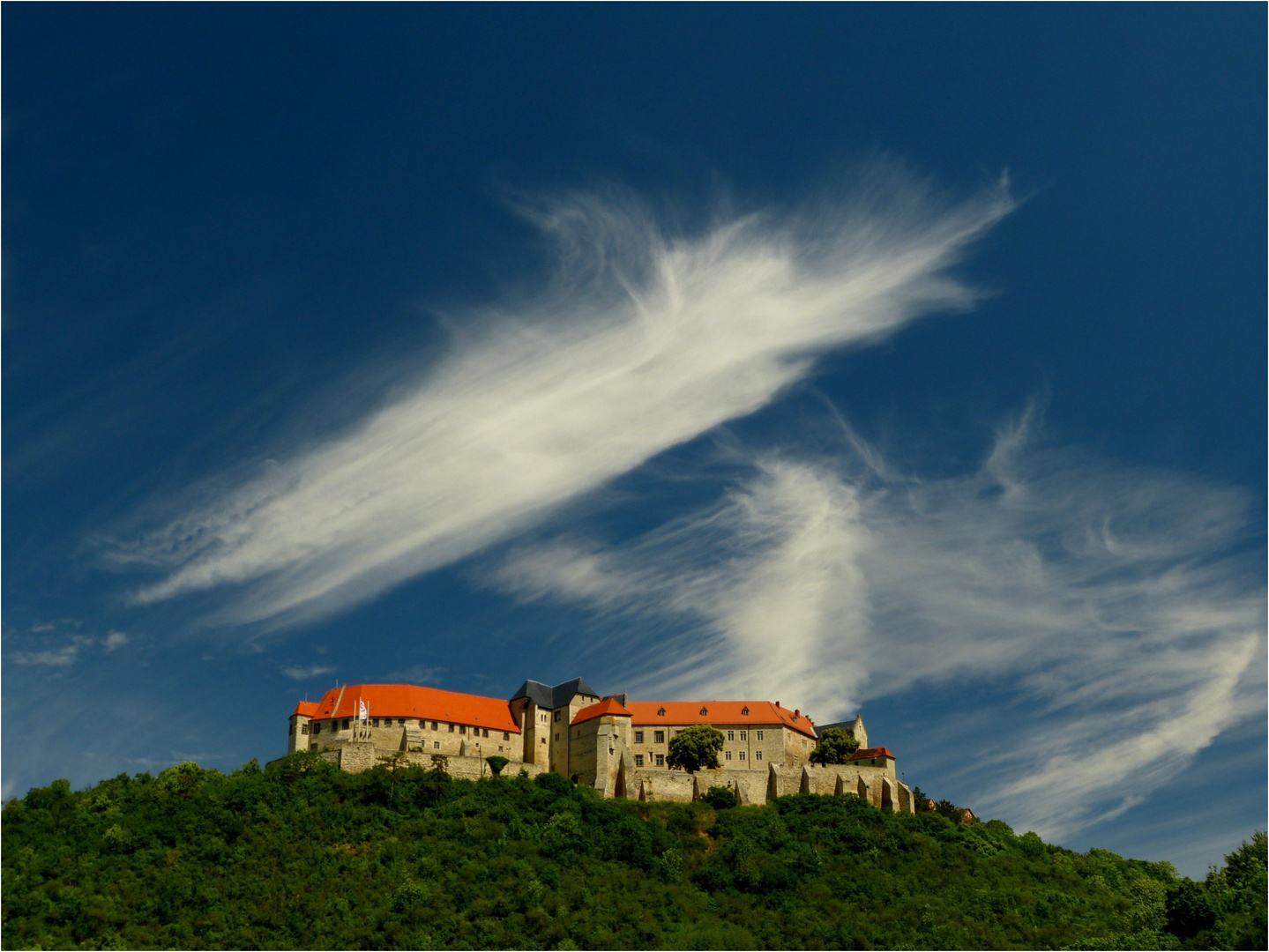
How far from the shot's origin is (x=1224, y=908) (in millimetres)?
79312

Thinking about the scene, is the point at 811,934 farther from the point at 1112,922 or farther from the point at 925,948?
the point at 1112,922

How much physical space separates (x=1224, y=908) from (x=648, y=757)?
6273 centimetres

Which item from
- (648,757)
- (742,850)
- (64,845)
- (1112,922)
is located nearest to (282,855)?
(64,845)

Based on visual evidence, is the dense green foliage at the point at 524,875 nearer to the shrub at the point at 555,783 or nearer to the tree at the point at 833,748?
the shrub at the point at 555,783

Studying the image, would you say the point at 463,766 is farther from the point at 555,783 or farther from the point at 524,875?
the point at 524,875

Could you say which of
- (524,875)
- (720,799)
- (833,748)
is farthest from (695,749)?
(524,875)

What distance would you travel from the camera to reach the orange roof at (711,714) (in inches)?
5030

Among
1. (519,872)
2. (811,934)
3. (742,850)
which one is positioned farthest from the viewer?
(742,850)

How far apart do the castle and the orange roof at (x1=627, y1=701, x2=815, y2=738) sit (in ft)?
0.48

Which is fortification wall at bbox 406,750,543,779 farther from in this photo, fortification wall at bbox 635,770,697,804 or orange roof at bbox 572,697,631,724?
fortification wall at bbox 635,770,697,804

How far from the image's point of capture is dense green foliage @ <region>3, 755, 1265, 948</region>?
257ft

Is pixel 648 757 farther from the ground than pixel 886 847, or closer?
farther from the ground

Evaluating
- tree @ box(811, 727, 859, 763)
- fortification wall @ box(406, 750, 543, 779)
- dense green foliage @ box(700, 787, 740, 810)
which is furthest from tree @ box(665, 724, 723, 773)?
fortification wall @ box(406, 750, 543, 779)

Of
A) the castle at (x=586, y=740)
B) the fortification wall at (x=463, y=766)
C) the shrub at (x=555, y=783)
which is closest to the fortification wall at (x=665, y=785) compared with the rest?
the castle at (x=586, y=740)
